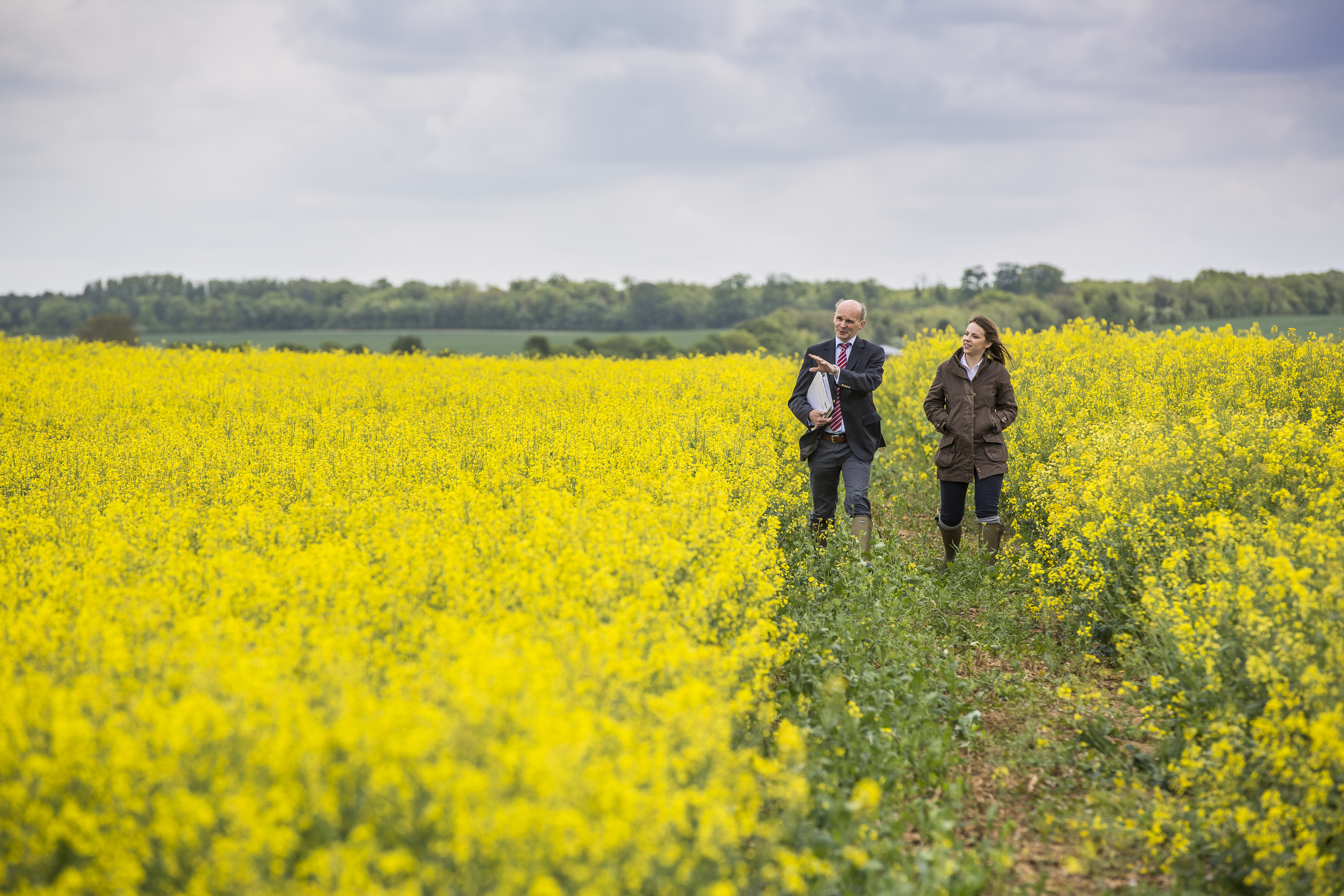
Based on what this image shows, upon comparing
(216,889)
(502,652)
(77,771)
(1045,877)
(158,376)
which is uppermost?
(158,376)

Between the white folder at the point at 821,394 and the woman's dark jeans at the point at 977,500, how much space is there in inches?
50.2

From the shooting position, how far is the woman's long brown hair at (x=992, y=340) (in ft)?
23.7

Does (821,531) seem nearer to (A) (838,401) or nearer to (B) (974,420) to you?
(A) (838,401)

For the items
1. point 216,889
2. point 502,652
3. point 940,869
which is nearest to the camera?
point 216,889

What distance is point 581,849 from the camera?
2.52 metres

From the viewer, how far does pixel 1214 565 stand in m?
4.86

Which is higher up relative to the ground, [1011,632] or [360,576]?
[360,576]

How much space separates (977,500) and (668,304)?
53874mm

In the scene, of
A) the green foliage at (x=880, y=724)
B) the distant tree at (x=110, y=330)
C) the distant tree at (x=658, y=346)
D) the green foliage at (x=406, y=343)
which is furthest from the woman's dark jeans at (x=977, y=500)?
the distant tree at (x=658, y=346)

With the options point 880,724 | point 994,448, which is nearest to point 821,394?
point 994,448

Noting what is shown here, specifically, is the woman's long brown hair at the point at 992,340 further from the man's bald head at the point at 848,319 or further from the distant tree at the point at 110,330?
the distant tree at the point at 110,330

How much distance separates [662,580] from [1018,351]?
9.70m

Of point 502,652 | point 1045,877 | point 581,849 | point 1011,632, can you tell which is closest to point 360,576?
point 502,652

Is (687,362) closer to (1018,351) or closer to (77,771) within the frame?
(1018,351)
